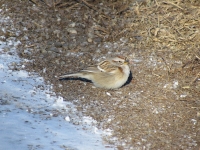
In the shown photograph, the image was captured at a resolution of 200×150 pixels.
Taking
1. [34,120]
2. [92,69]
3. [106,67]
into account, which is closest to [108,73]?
[106,67]

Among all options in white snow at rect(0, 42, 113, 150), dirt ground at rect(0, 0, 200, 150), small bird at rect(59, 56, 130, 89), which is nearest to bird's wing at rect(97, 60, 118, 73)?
small bird at rect(59, 56, 130, 89)

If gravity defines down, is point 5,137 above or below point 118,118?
below

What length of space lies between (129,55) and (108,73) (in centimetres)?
100

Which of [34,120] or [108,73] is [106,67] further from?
[34,120]

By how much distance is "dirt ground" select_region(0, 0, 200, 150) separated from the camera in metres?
6.07

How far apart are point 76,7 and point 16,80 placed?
2962 millimetres

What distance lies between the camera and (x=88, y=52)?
26.9 feet

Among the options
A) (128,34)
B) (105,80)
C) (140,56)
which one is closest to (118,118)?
(105,80)

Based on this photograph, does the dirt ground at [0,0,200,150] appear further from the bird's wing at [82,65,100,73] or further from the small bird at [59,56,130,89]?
the bird's wing at [82,65,100,73]

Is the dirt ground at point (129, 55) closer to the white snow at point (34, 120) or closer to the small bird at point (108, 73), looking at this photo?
the small bird at point (108, 73)

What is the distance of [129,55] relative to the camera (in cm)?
820

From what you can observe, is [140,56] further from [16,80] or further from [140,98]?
[16,80]

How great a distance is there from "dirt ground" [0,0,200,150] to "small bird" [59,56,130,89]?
5.2 inches

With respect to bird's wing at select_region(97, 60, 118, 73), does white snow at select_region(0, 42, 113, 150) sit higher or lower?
lower
